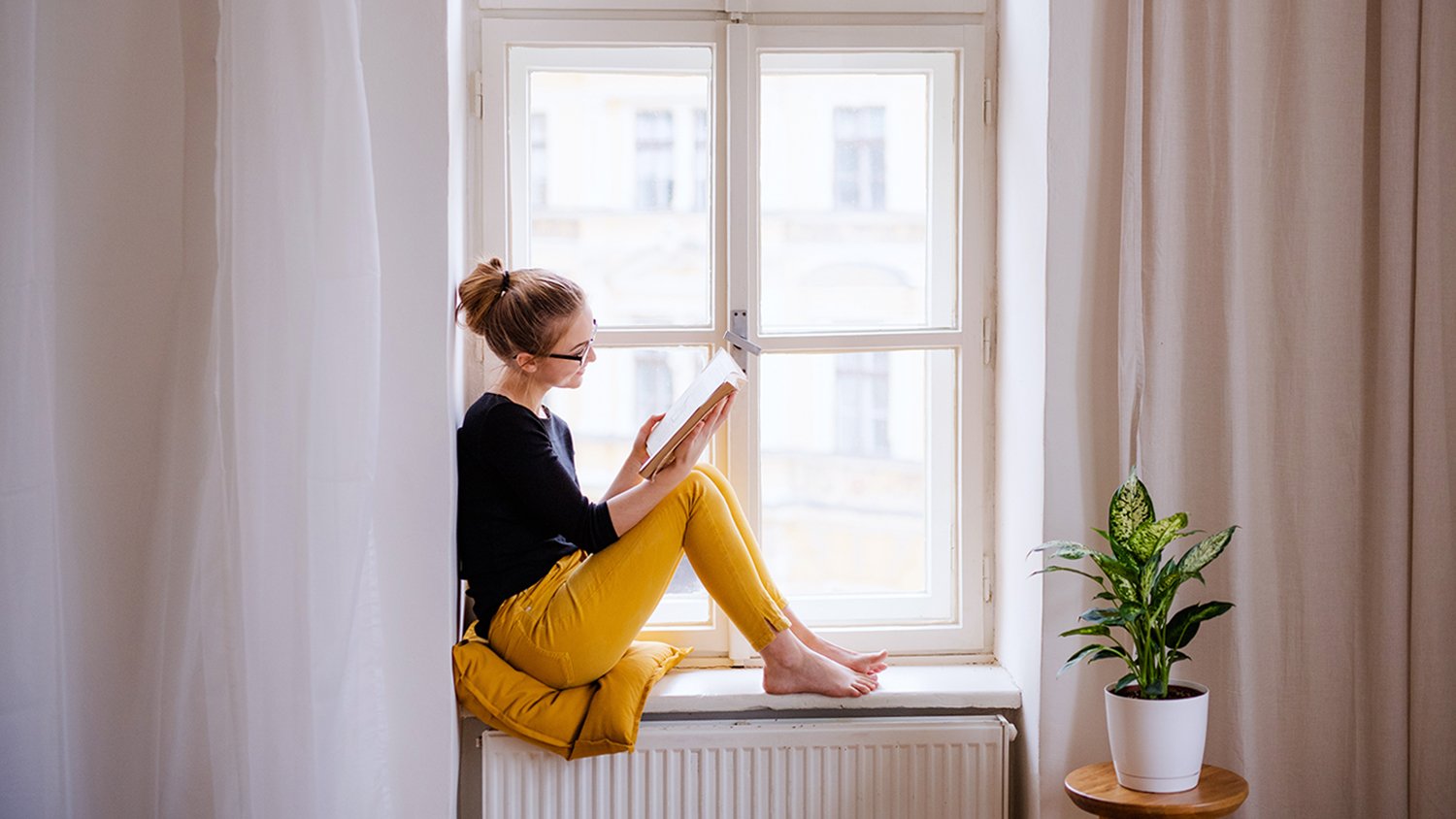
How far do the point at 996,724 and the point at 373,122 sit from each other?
1.37 meters

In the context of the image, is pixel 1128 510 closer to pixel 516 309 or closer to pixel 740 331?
pixel 740 331

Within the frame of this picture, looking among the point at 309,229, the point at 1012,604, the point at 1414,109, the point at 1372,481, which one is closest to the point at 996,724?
the point at 1012,604

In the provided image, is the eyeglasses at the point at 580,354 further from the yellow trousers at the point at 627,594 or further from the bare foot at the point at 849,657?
the bare foot at the point at 849,657

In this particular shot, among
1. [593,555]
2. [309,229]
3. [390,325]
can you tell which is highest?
[309,229]

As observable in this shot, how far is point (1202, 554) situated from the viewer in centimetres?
167

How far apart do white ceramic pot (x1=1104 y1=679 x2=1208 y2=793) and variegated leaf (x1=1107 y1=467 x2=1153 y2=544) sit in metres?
0.24

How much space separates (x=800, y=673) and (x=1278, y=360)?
3.01 feet

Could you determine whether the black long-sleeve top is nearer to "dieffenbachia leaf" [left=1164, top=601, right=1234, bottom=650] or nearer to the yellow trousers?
the yellow trousers

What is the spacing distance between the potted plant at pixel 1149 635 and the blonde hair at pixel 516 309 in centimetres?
85

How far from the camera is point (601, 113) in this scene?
7.09ft

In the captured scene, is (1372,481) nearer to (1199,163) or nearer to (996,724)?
(1199,163)

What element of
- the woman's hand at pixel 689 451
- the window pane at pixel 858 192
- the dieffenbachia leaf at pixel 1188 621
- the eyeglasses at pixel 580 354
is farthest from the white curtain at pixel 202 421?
the dieffenbachia leaf at pixel 1188 621

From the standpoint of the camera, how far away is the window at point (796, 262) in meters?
2.13

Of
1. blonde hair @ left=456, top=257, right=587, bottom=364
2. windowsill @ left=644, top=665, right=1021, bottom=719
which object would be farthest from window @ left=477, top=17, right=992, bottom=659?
blonde hair @ left=456, top=257, right=587, bottom=364
